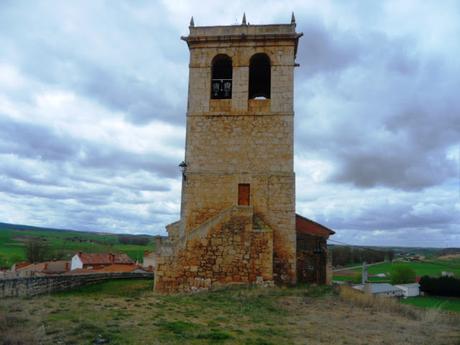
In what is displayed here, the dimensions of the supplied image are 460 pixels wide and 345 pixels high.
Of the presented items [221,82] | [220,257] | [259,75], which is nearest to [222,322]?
[220,257]

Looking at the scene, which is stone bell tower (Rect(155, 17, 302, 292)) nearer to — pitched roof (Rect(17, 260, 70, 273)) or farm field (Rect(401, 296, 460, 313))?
farm field (Rect(401, 296, 460, 313))

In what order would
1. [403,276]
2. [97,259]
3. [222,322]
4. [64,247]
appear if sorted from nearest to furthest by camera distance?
[222,322] → [97,259] → [403,276] → [64,247]

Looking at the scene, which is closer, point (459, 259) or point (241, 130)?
point (241, 130)

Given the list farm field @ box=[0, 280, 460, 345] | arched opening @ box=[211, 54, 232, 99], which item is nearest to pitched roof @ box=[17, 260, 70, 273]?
arched opening @ box=[211, 54, 232, 99]

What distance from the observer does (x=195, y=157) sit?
13.7m

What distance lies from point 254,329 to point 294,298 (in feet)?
12.5

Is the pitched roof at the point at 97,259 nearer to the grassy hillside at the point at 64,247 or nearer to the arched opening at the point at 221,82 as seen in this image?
the grassy hillside at the point at 64,247

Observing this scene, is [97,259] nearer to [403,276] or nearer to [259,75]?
[259,75]

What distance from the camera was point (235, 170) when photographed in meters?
13.5

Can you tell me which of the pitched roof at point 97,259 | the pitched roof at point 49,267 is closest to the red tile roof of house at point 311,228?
the pitched roof at point 49,267

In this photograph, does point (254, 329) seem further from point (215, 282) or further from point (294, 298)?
point (215, 282)

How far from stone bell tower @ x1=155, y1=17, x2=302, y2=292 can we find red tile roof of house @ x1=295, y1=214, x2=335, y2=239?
150cm

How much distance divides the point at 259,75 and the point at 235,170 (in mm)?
4642

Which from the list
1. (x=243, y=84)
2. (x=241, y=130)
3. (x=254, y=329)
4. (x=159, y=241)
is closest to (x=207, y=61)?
(x=243, y=84)
